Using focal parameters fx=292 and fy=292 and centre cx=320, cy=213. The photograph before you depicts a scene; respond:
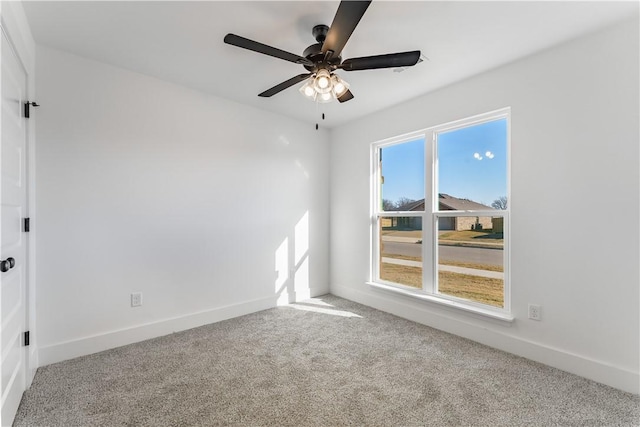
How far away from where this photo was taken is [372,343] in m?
2.64

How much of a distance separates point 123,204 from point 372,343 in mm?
2557

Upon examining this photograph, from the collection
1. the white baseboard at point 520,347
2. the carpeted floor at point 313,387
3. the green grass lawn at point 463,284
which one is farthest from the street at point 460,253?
the carpeted floor at point 313,387

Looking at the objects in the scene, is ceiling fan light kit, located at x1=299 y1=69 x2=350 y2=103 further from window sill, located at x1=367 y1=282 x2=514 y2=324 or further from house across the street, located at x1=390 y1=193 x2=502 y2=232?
window sill, located at x1=367 y1=282 x2=514 y2=324

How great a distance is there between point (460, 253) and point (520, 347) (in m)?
0.92

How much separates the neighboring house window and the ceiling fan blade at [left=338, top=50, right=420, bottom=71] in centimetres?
136

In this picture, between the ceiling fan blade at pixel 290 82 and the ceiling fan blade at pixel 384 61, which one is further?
the ceiling fan blade at pixel 290 82

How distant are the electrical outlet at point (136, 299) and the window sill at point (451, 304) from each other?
2.50 meters

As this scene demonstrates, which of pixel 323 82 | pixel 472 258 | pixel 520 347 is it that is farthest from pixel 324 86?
pixel 520 347

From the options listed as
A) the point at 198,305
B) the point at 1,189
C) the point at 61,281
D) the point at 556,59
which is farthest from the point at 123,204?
the point at 556,59

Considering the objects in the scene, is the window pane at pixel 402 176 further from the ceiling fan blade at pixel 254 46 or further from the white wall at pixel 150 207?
the ceiling fan blade at pixel 254 46

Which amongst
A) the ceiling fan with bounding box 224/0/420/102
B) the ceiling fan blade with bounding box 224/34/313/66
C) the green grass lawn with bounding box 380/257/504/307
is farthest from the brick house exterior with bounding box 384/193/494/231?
the ceiling fan blade with bounding box 224/34/313/66

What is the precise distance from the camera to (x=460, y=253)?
9.70ft

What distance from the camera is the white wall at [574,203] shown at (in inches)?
77.2

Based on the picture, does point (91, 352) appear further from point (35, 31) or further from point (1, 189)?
point (35, 31)
